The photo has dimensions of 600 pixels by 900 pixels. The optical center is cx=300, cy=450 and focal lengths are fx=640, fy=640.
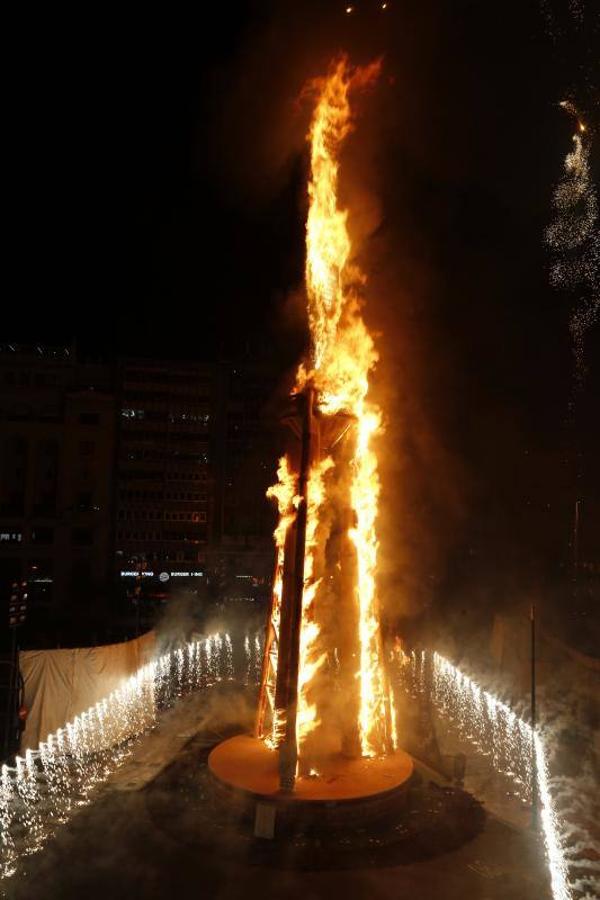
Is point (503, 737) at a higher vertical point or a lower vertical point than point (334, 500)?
lower

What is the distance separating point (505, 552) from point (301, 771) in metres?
23.3

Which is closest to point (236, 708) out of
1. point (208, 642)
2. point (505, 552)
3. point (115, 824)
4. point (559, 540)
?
point (115, 824)

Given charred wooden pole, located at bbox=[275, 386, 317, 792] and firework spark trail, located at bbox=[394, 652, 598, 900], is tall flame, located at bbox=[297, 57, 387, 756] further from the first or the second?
firework spark trail, located at bbox=[394, 652, 598, 900]

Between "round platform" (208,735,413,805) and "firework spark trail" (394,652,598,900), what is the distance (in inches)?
92.7

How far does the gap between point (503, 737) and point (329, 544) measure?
6684 mm

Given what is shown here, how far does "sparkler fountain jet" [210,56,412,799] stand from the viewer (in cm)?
1131

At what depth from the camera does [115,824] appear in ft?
31.9

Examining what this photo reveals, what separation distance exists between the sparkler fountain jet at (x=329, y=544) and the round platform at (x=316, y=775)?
5cm

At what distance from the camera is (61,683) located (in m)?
13.6

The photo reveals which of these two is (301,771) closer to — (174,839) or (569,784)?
(174,839)

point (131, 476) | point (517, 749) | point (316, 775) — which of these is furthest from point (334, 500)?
point (131, 476)

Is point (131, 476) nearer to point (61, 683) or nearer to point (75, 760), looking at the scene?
point (61, 683)

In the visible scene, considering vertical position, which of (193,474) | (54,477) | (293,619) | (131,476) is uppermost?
(193,474)

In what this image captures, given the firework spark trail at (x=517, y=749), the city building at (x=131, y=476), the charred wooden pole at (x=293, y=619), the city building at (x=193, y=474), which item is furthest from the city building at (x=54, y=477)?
the charred wooden pole at (x=293, y=619)
